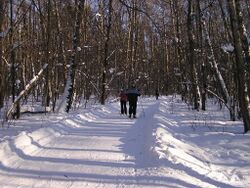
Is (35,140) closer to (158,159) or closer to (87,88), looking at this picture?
(158,159)

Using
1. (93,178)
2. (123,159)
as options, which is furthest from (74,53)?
(93,178)

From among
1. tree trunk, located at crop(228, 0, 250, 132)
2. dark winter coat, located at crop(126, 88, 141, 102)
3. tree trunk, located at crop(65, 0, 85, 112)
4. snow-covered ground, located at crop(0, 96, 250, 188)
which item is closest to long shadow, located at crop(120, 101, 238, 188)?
snow-covered ground, located at crop(0, 96, 250, 188)

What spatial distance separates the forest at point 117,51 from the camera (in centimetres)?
1809

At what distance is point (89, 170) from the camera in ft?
26.6

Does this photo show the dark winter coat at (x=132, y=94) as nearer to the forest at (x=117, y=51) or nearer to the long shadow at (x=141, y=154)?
the forest at (x=117, y=51)

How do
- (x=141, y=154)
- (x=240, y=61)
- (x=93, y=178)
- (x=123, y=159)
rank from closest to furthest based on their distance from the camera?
(x=93, y=178)
(x=123, y=159)
(x=141, y=154)
(x=240, y=61)

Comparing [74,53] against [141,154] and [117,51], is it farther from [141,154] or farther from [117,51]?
[117,51]

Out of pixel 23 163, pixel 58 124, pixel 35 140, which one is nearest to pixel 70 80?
pixel 58 124

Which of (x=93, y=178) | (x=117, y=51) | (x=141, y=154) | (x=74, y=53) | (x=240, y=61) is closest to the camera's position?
(x=93, y=178)

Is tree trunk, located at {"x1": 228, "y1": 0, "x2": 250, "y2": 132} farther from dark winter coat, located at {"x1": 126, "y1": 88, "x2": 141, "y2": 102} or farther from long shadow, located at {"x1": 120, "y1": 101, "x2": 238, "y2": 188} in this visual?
dark winter coat, located at {"x1": 126, "y1": 88, "x2": 141, "y2": 102}

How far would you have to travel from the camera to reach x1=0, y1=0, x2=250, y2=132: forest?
1809 cm

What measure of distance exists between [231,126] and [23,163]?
29.9ft

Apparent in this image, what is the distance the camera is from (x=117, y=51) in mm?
46312

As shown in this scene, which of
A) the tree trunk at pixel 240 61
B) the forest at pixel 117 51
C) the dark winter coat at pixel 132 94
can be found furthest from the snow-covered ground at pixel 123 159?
the dark winter coat at pixel 132 94
